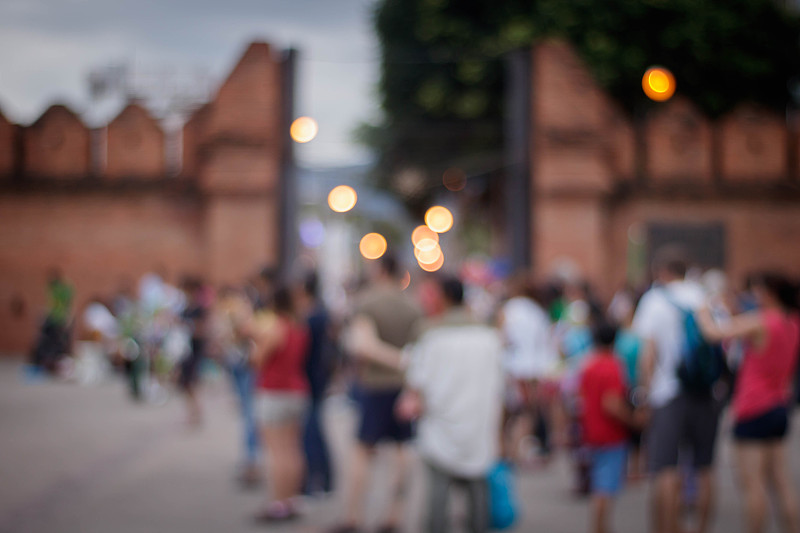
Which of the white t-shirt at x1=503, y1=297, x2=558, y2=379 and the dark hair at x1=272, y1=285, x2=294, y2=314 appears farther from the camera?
the white t-shirt at x1=503, y1=297, x2=558, y2=379

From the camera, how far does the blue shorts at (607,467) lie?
5207 millimetres

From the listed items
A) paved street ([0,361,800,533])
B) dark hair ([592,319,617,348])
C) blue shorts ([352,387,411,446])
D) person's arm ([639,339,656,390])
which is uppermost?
dark hair ([592,319,617,348])

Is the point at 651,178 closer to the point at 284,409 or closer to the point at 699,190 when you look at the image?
the point at 699,190

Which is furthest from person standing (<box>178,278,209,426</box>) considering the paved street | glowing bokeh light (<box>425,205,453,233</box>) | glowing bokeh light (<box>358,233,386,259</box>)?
glowing bokeh light (<box>358,233,386,259</box>)

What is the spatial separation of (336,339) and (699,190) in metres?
9.52

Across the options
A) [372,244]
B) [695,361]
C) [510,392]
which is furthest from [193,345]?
[372,244]

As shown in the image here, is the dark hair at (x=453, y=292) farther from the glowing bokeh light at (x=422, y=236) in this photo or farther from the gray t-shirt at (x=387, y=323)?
the glowing bokeh light at (x=422, y=236)

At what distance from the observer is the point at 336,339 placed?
11945 mm

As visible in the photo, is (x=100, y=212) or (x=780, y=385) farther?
(x=100, y=212)

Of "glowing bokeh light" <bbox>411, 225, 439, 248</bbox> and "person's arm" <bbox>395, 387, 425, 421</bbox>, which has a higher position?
"glowing bokeh light" <bbox>411, 225, 439, 248</bbox>

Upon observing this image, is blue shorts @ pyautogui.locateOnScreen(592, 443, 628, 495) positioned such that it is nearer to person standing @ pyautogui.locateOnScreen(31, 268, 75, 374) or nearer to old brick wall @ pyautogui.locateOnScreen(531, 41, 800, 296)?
old brick wall @ pyautogui.locateOnScreen(531, 41, 800, 296)

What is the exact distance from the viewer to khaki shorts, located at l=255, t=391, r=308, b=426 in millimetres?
5918

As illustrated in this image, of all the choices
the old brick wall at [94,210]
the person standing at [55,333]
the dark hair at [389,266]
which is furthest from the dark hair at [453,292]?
the old brick wall at [94,210]

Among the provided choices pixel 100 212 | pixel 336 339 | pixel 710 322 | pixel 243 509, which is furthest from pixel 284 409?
pixel 100 212
